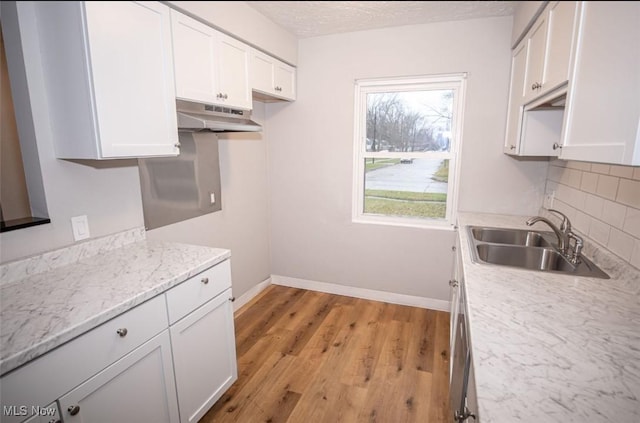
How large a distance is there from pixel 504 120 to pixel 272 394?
237cm

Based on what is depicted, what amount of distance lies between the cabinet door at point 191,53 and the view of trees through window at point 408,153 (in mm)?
2159

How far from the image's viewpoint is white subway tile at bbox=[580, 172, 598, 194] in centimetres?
164

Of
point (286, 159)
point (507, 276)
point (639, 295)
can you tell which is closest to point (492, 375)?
point (507, 276)

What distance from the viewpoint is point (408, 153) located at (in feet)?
8.97

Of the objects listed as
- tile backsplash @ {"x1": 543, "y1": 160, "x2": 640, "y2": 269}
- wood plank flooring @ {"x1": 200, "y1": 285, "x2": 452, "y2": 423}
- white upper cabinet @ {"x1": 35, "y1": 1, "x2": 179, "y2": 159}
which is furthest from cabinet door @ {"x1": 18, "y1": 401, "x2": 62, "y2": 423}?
tile backsplash @ {"x1": 543, "y1": 160, "x2": 640, "y2": 269}

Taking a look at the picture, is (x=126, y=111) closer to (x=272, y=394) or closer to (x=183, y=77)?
(x=183, y=77)

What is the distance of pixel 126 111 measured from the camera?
1.95 feet

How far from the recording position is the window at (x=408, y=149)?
8.43 ft

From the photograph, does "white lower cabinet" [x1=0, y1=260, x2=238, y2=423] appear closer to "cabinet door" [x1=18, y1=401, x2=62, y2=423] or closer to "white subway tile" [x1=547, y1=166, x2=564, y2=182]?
"cabinet door" [x1=18, y1=401, x2=62, y2=423]

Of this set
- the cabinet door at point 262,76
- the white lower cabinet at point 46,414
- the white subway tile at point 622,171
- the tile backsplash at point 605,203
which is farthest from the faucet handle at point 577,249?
the white lower cabinet at point 46,414

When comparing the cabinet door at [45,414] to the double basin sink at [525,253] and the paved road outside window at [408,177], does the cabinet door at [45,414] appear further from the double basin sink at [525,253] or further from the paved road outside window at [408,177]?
the paved road outside window at [408,177]

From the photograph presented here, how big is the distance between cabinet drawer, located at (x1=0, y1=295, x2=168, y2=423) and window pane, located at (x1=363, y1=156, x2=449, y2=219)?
6.82ft

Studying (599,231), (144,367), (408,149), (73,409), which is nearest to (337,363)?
(144,367)

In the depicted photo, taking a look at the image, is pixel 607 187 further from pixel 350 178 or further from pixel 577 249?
pixel 350 178
